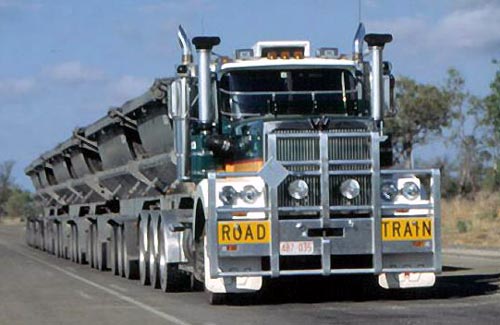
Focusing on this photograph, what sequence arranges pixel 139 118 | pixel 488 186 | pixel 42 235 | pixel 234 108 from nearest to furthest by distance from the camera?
pixel 234 108, pixel 139 118, pixel 42 235, pixel 488 186

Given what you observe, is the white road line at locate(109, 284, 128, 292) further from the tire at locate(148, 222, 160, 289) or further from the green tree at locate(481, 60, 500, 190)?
the green tree at locate(481, 60, 500, 190)

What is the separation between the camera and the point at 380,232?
60.1 feet

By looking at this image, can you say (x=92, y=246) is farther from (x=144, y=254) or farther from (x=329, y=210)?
(x=329, y=210)

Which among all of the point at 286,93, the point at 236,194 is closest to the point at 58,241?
the point at 286,93

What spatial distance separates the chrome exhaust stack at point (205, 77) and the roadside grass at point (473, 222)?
2113 cm

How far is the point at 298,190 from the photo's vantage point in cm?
1834

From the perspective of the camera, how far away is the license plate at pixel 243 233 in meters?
18.1

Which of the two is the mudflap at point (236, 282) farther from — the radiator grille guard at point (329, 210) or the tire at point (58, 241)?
the tire at point (58, 241)

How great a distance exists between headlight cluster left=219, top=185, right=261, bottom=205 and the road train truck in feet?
0.05

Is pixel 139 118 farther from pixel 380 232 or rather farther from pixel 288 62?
pixel 380 232

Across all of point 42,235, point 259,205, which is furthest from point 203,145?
point 42,235

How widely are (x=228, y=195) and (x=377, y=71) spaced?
121 inches

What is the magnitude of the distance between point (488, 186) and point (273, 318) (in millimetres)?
49787

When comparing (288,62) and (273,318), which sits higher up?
(288,62)
